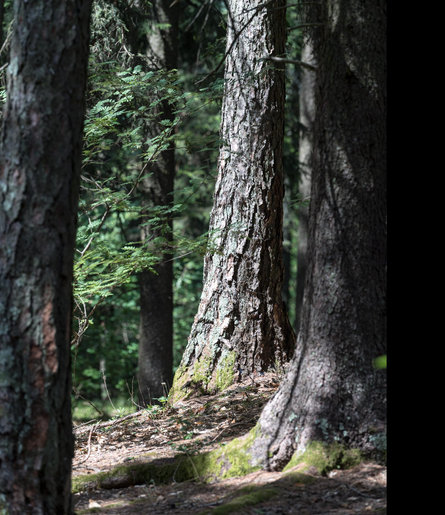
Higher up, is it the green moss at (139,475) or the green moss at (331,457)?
the green moss at (331,457)

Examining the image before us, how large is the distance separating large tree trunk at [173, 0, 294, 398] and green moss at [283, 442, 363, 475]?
7.78ft

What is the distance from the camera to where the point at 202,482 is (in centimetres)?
445

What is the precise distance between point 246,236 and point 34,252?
361 centimetres

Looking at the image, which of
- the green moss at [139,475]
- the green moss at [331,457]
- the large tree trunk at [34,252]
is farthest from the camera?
the green moss at [139,475]

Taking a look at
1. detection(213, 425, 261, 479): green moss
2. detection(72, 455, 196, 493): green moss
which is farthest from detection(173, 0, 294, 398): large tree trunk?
detection(213, 425, 261, 479): green moss

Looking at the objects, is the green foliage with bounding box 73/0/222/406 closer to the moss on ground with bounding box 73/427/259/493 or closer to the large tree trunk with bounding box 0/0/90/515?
the moss on ground with bounding box 73/427/259/493

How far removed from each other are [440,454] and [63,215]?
222 cm

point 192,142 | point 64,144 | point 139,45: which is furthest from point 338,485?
point 139,45

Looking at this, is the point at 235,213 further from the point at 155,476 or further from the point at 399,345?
the point at 399,345

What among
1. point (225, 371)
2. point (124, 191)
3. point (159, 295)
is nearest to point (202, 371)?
point (225, 371)

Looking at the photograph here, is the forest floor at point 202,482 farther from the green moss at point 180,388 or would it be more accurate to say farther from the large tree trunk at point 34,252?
the large tree trunk at point 34,252

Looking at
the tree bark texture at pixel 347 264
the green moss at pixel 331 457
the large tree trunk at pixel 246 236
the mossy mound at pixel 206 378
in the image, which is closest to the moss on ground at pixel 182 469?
the tree bark texture at pixel 347 264

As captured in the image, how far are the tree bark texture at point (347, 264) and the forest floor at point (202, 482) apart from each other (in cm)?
32

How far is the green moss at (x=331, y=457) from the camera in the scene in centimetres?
400
